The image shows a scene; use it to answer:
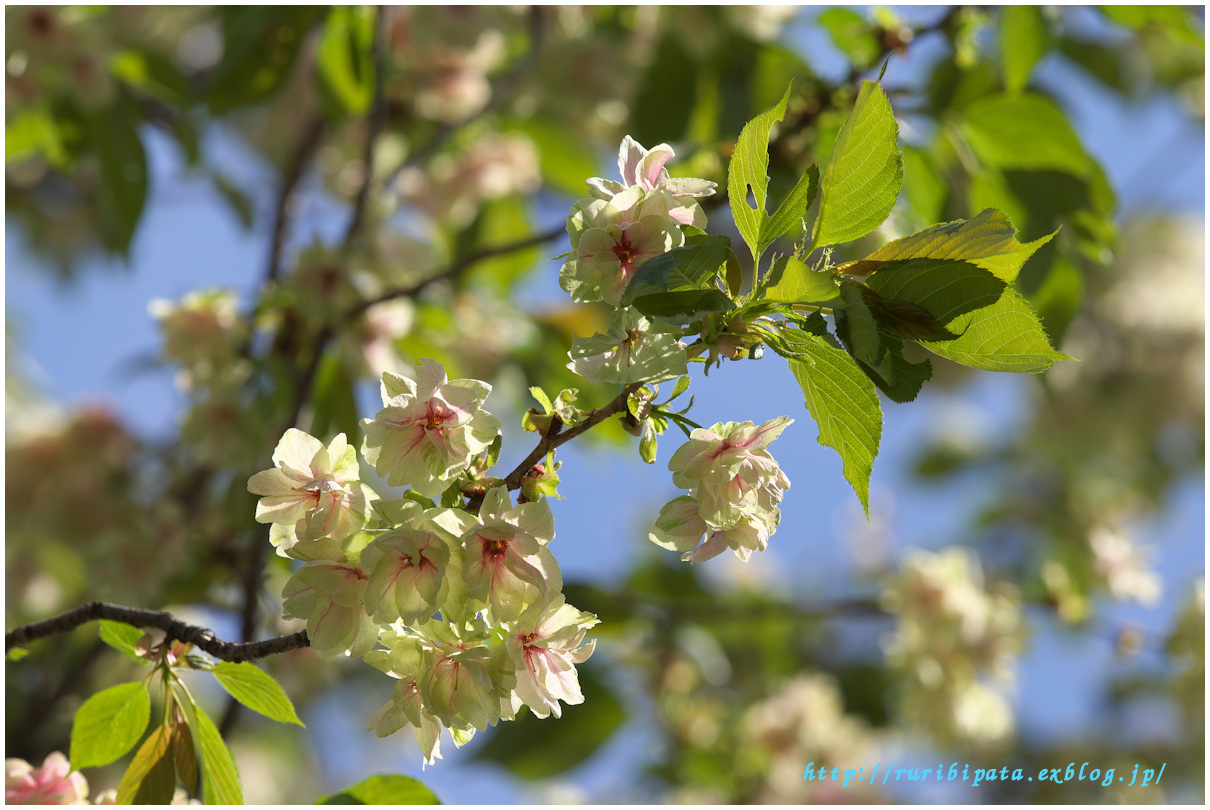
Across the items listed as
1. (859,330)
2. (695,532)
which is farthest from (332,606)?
(859,330)

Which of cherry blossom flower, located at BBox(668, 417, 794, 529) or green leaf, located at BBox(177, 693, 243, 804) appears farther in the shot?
green leaf, located at BBox(177, 693, 243, 804)

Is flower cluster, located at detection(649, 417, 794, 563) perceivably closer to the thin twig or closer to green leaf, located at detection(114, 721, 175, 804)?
green leaf, located at detection(114, 721, 175, 804)

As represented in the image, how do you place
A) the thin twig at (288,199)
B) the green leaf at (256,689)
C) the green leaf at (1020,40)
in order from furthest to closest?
the thin twig at (288,199) < the green leaf at (1020,40) < the green leaf at (256,689)

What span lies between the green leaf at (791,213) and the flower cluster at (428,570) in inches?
6.7

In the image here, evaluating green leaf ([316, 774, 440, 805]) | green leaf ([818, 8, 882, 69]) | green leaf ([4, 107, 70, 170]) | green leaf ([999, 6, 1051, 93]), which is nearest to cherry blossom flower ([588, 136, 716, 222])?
green leaf ([316, 774, 440, 805])

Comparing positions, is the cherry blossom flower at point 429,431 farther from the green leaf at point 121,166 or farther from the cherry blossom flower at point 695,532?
the green leaf at point 121,166

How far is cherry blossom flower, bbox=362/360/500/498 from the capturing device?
1.65 feet

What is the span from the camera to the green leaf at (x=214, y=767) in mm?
647

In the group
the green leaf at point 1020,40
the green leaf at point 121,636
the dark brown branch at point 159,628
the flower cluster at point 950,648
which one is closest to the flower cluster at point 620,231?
the dark brown branch at point 159,628

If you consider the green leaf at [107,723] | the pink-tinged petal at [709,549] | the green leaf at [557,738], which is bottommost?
the green leaf at [557,738]

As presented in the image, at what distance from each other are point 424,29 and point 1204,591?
1.73 metres

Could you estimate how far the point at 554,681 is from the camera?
0.53 metres

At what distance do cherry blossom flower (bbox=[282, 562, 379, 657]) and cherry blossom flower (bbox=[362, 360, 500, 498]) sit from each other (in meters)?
0.06

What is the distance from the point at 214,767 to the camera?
65 centimetres
